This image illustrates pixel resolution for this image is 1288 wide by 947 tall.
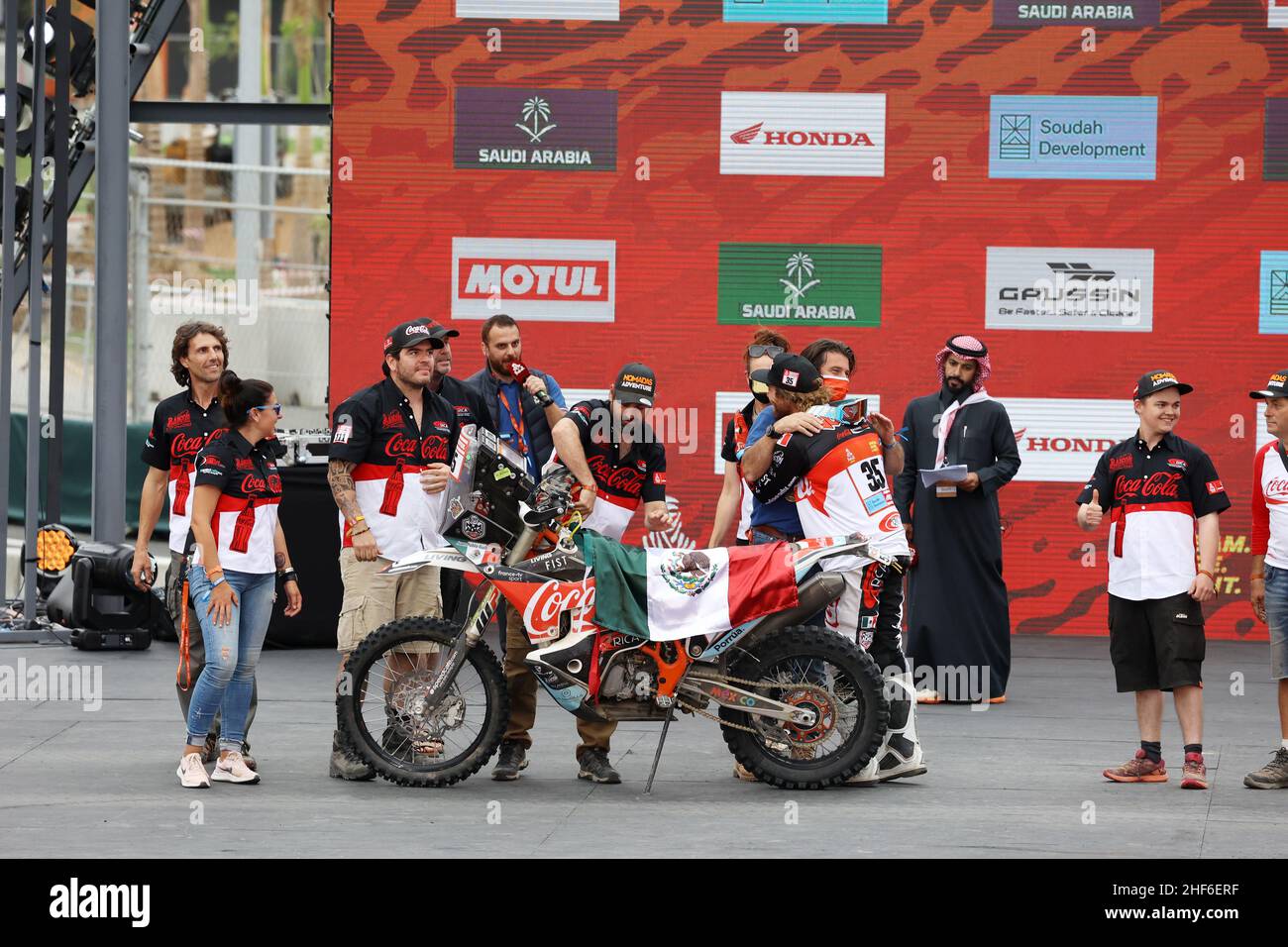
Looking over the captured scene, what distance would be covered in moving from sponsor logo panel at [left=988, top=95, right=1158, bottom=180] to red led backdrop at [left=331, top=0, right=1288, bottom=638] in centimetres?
1

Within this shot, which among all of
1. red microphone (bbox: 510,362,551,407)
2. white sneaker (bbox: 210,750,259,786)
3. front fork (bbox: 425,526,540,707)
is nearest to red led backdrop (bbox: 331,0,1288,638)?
red microphone (bbox: 510,362,551,407)

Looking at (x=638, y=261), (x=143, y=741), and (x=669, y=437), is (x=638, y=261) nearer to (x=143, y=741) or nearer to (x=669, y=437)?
(x=669, y=437)

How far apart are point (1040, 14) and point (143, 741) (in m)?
7.37

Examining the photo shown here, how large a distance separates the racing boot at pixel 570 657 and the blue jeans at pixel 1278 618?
281cm

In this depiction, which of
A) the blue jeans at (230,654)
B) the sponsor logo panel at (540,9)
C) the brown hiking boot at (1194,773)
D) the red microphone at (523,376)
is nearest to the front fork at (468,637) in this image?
the blue jeans at (230,654)

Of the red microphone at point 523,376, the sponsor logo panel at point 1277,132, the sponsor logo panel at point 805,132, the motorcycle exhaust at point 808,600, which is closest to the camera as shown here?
the motorcycle exhaust at point 808,600

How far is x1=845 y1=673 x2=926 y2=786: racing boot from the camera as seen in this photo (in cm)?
788

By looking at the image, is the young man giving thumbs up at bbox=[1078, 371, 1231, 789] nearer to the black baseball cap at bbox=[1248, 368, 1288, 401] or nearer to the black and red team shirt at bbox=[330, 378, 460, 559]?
the black baseball cap at bbox=[1248, 368, 1288, 401]

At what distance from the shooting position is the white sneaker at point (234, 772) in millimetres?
7766

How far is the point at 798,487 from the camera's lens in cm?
792

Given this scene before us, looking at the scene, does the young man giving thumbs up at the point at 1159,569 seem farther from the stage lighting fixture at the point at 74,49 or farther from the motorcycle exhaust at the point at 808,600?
the stage lighting fixture at the point at 74,49

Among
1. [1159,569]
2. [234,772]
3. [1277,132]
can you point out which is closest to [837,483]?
[1159,569]

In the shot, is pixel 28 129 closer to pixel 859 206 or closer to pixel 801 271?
pixel 801 271
